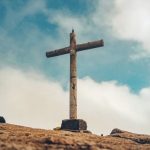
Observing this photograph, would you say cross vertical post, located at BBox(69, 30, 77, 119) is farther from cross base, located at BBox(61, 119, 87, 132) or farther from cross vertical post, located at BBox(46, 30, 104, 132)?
cross base, located at BBox(61, 119, 87, 132)

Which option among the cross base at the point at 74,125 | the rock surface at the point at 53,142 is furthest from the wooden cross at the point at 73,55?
the rock surface at the point at 53,142

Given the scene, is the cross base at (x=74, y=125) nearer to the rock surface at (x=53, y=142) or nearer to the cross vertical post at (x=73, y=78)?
the cross vertical post at (x=73, y=78)

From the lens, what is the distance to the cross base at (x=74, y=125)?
15.8m

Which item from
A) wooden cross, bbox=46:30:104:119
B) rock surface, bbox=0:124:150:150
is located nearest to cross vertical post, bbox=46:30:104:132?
wooden cross, bbox=46:30:104:119

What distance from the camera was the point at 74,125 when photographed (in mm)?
15945

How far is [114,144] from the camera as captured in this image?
1226 cm

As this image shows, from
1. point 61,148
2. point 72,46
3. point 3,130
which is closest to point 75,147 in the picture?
point 61,148

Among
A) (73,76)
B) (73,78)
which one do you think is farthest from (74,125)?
(73,76)

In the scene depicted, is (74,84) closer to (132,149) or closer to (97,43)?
(97,43)

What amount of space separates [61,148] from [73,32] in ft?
30.6

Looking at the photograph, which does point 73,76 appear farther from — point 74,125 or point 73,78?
point 74,125

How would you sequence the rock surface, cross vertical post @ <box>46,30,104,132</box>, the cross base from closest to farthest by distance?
the rock surface < the cross base < cross vertical post @ <box>46,30,104,132</box>

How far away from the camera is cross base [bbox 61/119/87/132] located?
15.8 m

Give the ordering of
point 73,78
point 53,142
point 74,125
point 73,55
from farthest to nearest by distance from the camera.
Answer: point 73,55 < point 73,78 < point 74,125 < point 53,142
